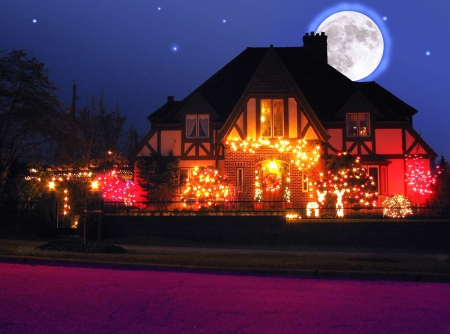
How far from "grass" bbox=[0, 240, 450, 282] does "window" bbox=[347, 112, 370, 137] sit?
44.3 feet

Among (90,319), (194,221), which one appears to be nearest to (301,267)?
(90,319)

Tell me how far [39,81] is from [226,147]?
10.1 meters

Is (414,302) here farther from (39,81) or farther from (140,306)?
(39,81)

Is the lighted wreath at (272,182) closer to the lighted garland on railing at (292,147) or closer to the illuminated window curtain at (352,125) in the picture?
the lighted garland on railing at (292,147)

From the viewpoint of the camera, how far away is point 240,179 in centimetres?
2839

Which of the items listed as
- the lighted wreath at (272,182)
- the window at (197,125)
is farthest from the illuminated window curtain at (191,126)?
the lighted wreath at (272,182)

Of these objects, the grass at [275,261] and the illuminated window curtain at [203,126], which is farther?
the illuminated window curtain at [203,126]

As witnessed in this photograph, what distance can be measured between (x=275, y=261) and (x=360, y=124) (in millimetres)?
17684

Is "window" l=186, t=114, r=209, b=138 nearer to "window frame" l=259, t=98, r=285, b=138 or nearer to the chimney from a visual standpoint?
"window frame" l=259, t=98, r=285, b=138

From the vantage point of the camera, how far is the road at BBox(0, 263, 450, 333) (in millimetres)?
7812

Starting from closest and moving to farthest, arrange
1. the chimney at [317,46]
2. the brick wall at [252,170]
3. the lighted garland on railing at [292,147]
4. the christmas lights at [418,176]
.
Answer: the lighted garland on railing at [292,147] < the brick wall at [252,170] < the christmas lights at [418,176] < the chimney at [317,46]

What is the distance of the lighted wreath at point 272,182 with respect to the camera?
27.7 meters

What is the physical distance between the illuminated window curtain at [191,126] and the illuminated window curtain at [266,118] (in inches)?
185

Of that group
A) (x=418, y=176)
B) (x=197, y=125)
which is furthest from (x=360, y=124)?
(x=197, y=125)
